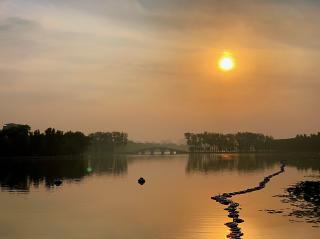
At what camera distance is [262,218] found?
52031 mm

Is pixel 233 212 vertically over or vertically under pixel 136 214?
over

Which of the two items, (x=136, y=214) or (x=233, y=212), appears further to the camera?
(x=136, y=214)

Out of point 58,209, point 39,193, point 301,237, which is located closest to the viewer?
point 301,237

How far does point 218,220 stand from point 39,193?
41.7m

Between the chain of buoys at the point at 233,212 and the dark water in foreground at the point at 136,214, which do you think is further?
the dark water in foreground at the point at 136,214

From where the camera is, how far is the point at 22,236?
43594 millimetres

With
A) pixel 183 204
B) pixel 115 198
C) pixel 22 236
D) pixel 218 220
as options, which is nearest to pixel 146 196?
pixel 115 198

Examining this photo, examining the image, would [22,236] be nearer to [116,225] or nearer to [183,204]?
[116,225]

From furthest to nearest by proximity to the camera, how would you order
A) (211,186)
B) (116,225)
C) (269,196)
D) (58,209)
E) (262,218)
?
(211,186), (269,196), (58,209), (262,218), (116,225)

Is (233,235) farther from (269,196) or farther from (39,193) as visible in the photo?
(39,193)

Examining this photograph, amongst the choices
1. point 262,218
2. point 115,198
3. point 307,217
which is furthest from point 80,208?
point 307,217

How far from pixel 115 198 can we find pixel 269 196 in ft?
80.3

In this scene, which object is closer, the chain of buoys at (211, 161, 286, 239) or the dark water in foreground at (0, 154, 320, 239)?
the chain of buoys at (211, 161, 286, 239)

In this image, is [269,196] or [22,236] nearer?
[22,236]
